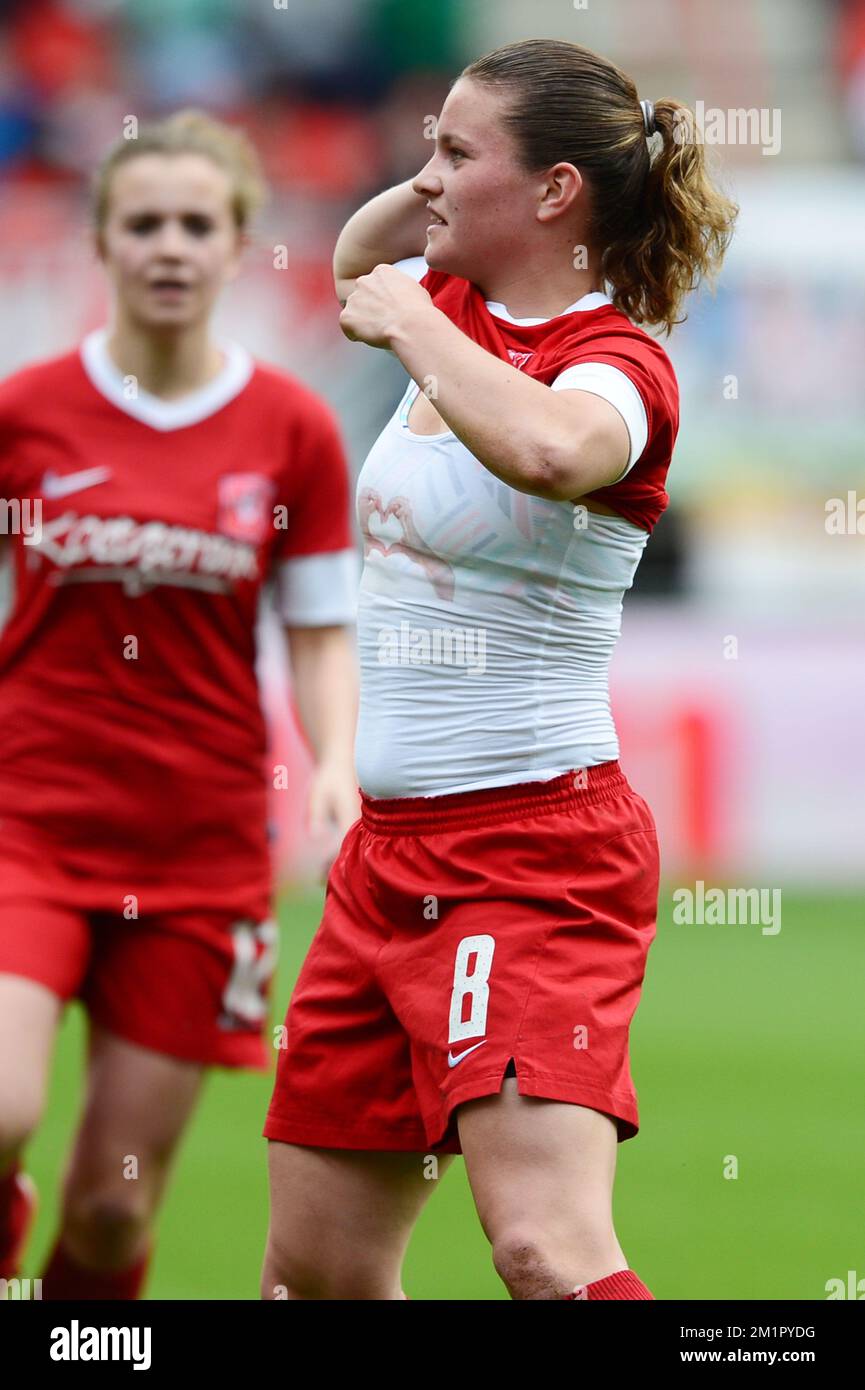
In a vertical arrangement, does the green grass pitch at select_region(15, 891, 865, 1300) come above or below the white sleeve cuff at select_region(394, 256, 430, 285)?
below

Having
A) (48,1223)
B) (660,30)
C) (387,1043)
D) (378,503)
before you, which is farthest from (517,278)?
(660,30)

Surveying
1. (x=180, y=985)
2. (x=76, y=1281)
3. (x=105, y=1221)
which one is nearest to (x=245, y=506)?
(x=180, y=985)

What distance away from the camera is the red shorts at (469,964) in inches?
116

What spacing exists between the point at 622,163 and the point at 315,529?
4.61ft

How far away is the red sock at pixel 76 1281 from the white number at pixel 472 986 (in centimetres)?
141

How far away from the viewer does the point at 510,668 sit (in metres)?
3.11

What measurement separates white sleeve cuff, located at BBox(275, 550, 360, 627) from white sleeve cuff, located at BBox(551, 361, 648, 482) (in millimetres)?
1494

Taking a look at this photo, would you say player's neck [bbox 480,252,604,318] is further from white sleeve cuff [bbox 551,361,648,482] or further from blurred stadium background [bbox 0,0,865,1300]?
blurred stadium background [bbox 0,0,865,1300]

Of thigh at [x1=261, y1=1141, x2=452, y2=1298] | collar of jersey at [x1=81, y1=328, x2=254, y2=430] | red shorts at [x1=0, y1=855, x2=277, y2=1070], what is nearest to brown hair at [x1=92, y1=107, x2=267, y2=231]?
collar of jersey at [x1=81, y1=328, x2=254, y2=430]

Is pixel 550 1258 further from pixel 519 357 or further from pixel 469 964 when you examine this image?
pixel 519 357

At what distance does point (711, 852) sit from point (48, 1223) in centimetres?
659

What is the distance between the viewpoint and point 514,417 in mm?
2803

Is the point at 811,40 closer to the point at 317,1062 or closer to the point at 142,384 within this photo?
the point at 142,384

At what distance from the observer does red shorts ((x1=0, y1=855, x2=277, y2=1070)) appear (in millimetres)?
3984
